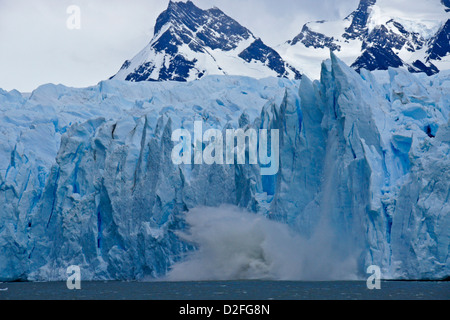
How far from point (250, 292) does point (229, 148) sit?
11.0m

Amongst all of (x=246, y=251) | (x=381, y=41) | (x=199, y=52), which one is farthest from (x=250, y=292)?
(x=199, y=52)

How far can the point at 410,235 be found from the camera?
28.8 meters

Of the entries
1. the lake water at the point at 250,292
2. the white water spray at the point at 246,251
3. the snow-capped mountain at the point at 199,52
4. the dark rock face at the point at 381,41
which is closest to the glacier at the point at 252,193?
the white water spray at the point at 246,251

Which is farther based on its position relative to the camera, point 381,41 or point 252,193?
point 381,41

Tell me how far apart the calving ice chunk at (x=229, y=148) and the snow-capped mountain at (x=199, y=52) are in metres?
39.9

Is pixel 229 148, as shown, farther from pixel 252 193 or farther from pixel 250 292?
pixel 250 292

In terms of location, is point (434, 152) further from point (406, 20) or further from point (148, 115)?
point (406, 20)

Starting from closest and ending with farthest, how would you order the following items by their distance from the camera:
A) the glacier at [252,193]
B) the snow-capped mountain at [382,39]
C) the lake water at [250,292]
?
1. the lake water at [250,292]
2. the glacier at [252,193]
3. the snow-capped mountain at [382,39]

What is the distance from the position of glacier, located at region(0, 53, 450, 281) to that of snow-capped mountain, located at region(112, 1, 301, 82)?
37.7 meters

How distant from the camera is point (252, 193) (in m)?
35.3

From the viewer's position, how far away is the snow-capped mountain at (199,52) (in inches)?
3219

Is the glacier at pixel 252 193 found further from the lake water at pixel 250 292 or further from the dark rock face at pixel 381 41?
the dark rock face at pixel 381 41

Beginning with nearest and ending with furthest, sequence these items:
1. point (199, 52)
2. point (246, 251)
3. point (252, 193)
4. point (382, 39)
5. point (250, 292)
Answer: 1. point (250, 292)
2. point (246, 251)
3. point (252, 193)
4. point (382, 39)
5. point (199, 52)
